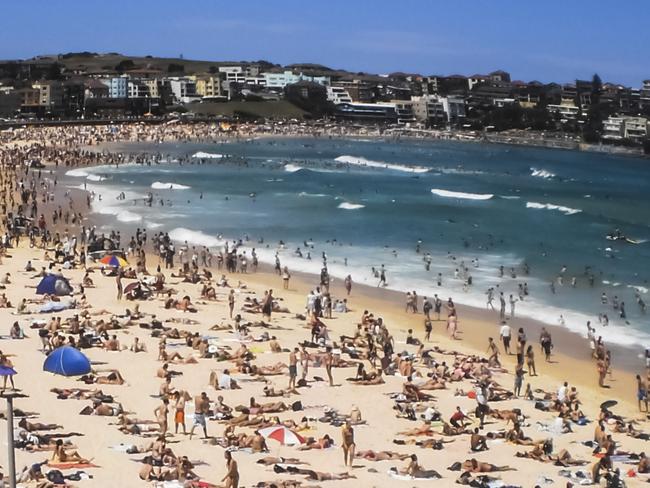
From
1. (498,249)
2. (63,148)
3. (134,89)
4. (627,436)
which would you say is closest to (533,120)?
(134,89)

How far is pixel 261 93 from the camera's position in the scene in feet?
570

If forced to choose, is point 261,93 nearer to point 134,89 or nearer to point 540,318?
point 134,89

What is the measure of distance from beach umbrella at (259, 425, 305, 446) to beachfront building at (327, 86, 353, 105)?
153799mm

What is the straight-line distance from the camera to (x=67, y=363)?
15148 millimetres

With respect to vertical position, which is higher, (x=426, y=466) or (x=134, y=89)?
(x=134, y=89)

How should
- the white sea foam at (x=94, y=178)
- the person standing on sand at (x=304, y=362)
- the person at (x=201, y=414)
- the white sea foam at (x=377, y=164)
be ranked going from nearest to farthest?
the person at (x=201, y=414), the person standing on sand at (x=304, y=362), the white sea foam at (x=94, y=178), the white sea foam at (x=377, y=164)

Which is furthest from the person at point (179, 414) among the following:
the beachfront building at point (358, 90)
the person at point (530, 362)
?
the beachfront building at point (358, 90)

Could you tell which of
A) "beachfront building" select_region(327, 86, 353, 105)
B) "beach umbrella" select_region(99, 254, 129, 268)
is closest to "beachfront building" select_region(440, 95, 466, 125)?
"beachfront building" select_region(327, 86, 353, 105)

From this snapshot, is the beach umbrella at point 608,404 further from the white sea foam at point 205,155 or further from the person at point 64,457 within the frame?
the white sea foam at point 205,155

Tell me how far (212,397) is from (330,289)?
39.8 ft

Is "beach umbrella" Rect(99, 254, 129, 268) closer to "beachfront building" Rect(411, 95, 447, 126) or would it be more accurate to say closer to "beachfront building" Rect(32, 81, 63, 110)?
"beachfront building" Rect(32, 81, 63, 110)

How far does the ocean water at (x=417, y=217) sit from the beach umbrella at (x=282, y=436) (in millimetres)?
11714

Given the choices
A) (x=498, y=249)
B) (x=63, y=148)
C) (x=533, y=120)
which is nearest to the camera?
(x=498, y=249)

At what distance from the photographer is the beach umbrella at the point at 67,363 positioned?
15.1 metres
